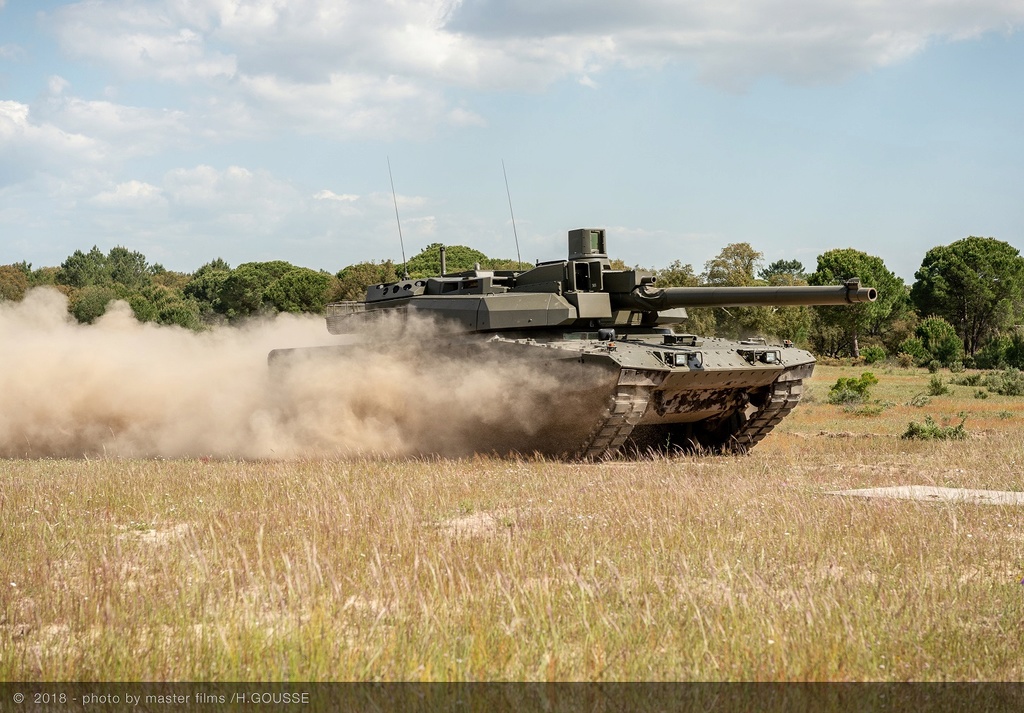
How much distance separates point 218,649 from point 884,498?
6351 millimetres

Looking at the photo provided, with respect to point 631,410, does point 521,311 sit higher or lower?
higher

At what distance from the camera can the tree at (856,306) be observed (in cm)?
5322

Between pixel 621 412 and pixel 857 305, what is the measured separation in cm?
4007

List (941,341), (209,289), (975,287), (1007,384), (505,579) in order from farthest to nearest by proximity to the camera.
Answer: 1. (209,289)
2. (975,287)
3. (941,341)
4. (1007,384)
5. (505,579)

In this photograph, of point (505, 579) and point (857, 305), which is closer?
point (505, 579)

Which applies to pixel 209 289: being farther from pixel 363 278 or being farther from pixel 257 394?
pixel 257 394

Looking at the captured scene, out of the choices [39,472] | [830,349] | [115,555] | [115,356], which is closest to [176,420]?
[115,356]

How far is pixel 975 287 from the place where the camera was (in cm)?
5897

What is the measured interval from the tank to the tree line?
27.6 m

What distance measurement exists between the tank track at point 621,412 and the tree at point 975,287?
163ft

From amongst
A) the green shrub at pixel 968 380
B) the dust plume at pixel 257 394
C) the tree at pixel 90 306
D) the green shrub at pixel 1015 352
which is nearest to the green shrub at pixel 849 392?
the green shrub at pixel 968 380

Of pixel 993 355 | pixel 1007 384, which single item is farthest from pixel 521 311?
pixel 993 355

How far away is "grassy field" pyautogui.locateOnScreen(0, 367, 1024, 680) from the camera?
479 cm

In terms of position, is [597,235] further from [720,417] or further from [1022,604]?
[1022,604]
